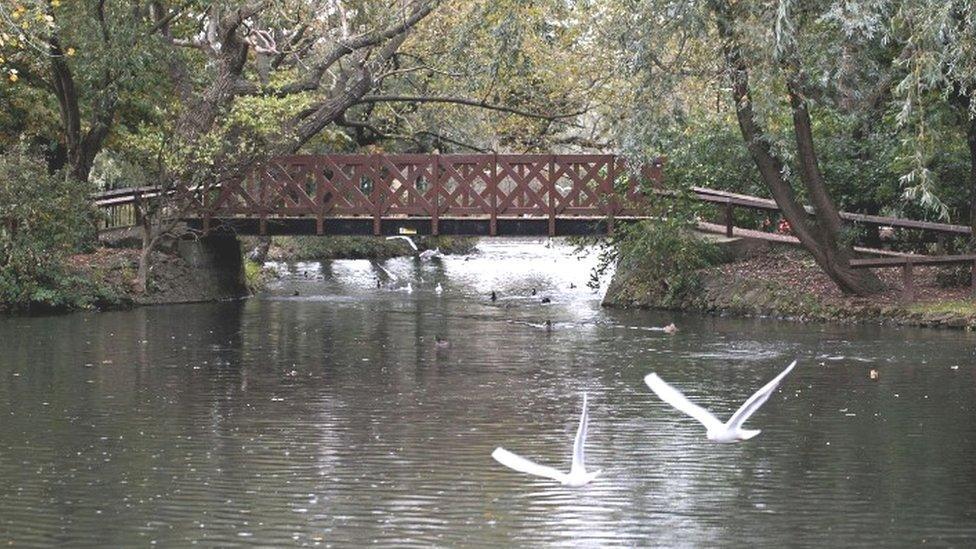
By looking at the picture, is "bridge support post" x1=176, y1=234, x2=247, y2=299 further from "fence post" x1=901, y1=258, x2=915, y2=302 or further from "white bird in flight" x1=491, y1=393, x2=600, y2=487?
"white bird in flight" x1=491, y1=393, x2=600, y2=487

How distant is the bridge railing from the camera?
30828 mm

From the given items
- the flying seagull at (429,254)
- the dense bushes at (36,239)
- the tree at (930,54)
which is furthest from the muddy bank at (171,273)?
the tree at (930,54)

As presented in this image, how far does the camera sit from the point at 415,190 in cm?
3130

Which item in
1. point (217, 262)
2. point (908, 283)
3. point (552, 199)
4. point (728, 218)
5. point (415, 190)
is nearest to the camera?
point (908, 283)

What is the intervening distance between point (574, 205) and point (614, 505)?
66.0 ft

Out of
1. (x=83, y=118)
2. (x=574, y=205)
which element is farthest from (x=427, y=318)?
(x=83, y=118)

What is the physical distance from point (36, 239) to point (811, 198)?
13.5m

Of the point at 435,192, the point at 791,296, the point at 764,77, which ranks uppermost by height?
the point at 764,77

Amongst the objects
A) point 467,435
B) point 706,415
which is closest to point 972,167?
point 467,435

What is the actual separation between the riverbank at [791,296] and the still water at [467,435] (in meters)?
0.91

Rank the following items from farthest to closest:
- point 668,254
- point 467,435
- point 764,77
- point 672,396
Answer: point 668,254 → point 764,77 → point 467,435 → point 672,396

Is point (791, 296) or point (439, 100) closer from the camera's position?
point (791, 296)

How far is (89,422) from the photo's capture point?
15.0 metres

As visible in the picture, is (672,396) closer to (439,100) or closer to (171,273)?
(171,273)
